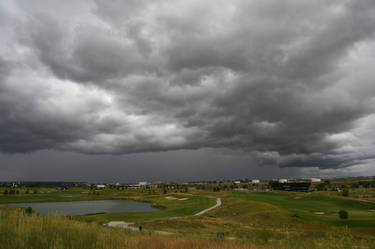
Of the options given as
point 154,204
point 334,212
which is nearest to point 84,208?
point 154,204

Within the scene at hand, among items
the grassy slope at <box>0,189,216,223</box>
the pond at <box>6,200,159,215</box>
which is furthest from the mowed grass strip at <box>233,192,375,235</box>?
the pond at <box>6,200,159,215</box>

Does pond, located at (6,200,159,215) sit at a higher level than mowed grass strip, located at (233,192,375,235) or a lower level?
lower

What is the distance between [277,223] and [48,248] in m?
48.1

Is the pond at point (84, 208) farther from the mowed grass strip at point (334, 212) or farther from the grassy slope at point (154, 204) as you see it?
the mowed grass strip at point (334, 212)

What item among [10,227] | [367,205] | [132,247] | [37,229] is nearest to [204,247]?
[132,247]

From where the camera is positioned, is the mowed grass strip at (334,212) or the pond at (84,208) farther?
the pond at (84,208)

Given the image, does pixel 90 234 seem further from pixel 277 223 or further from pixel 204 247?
pixel 277 223

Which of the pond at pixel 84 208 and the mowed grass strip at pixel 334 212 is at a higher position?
the mowed grass strip at pixel 334 212

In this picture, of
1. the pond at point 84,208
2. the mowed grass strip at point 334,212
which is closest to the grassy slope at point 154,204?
the pond at point 84,208

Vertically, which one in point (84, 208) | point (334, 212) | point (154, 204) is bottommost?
point (154, 204)

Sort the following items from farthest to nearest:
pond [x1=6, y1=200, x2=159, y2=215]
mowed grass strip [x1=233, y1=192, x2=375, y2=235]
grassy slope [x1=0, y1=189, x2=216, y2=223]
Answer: pond [x1=6, y1=200, x2=159, y2=215], grassy slope [x1=0, y1=189, x2=216, y2=223], mowed grass strip [x1=233, y1=192, x2=375, y2=235]

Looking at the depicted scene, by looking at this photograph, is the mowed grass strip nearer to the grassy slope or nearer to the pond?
the grassy slope

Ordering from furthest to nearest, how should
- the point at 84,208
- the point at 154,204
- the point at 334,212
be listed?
1. the point at 154,204
2. the point at 84,208
3. the point at 334,212

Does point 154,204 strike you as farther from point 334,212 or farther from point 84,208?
point 334,212
